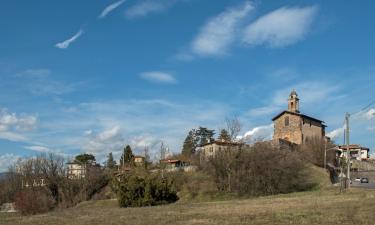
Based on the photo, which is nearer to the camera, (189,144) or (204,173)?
(204,173)

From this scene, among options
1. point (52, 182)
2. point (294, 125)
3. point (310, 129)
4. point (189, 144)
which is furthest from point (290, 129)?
point (52, 182)

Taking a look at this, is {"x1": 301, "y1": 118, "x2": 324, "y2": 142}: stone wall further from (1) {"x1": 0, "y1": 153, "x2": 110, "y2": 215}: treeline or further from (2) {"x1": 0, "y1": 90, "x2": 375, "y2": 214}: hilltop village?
(1) {"x1": 0, "y1": 153, "x2": 110, "y2": 215}: treeline

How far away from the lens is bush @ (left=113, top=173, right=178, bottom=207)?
44.8m

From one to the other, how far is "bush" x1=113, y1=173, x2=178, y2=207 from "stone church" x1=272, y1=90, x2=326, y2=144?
51.2 metres

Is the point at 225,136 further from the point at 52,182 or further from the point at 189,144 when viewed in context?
the point at 189,144

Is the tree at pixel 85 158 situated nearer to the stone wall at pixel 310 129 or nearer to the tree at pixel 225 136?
the stone wall at pixel 310 129

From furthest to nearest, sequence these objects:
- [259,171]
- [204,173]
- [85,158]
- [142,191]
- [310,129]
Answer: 1. [85,158]
2. [310,129]
3. [204,173]
4. [259,171]
5. [142,191]

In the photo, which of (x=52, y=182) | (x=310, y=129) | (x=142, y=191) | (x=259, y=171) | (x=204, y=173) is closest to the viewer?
(x=142, y=191)

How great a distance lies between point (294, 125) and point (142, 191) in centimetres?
5703

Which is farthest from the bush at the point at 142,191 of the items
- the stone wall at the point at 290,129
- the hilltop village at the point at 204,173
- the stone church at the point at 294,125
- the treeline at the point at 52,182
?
the stone wall at the point at 290,129

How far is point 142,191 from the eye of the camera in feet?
150

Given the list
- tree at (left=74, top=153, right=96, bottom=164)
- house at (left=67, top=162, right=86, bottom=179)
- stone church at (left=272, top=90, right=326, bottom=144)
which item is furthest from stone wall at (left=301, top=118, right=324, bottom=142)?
tree at (left=74, top=153, right=96, bottom=164)

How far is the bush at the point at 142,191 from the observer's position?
147ft

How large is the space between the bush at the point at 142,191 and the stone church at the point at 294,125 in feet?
168
